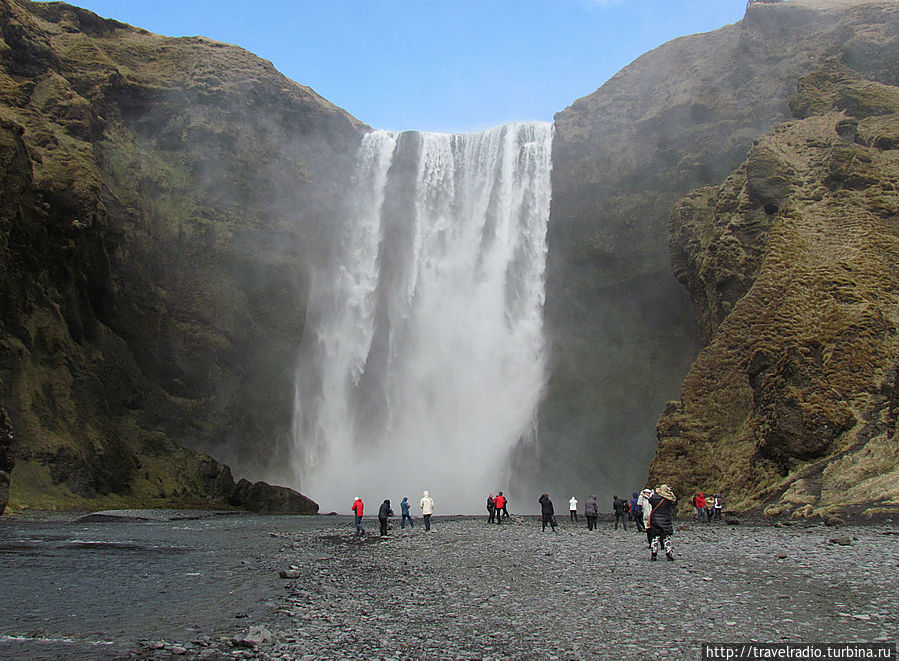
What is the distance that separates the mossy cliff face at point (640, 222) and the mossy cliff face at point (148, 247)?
802 inches

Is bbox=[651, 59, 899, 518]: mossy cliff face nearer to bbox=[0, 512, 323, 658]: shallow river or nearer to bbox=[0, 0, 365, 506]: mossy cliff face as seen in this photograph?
bbox=[0, 512, 323, 658]: shallow river

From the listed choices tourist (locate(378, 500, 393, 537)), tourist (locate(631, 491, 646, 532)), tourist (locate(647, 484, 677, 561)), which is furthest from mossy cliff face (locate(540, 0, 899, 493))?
tourist (locate(647, 484, 677, 561))

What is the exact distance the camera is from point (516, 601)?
962 cm

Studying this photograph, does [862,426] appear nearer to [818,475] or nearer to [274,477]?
[818,475]

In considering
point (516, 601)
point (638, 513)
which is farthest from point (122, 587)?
point (638, 513)

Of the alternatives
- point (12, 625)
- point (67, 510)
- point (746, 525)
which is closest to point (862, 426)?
point (746, 525)

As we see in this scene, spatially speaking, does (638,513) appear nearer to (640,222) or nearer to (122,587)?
(122,587)

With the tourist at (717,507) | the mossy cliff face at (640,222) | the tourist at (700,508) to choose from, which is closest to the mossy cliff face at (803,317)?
the tourist at (717,507)

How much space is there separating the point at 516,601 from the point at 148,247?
4632 cm

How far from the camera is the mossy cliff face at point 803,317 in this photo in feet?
69.4

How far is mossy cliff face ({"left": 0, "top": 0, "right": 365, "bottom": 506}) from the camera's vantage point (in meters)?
37.6

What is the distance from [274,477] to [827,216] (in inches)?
1517

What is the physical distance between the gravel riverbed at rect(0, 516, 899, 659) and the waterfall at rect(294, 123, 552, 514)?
28403mm

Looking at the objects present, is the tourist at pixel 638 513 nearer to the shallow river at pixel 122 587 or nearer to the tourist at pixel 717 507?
the tourist at pixel 717 507
